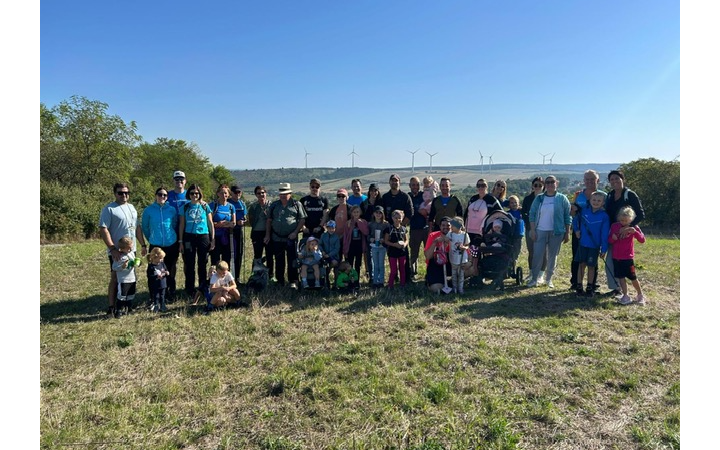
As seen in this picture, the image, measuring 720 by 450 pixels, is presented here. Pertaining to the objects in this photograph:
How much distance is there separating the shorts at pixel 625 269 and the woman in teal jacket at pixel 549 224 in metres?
1.06

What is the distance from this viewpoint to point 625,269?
690 cm

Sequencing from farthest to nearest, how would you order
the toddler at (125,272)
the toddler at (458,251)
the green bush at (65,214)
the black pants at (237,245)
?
the green bush at (65,214)
the black pants at (237,245)
the toddler at (458,251)
the toddler at (125,272)

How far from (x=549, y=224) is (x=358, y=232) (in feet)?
12.9

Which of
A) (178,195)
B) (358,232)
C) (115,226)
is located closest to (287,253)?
(358,232)

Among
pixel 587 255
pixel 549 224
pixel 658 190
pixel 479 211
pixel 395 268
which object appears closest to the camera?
Result: pixel 587 255

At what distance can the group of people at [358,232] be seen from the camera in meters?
6.77

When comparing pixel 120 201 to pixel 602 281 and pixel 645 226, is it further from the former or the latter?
pixel 645 226

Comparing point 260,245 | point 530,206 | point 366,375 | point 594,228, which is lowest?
point 366,375

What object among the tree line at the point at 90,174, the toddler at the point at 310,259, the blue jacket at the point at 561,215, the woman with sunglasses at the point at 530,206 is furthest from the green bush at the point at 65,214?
the blue jacket at the point at 561,215

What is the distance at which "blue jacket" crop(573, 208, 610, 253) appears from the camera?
23.4ft

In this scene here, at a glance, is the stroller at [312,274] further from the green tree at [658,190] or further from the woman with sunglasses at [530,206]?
the green tree at [658,190]

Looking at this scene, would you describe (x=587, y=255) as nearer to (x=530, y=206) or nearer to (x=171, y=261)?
(x=530, y=206)

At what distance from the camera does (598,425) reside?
345cm

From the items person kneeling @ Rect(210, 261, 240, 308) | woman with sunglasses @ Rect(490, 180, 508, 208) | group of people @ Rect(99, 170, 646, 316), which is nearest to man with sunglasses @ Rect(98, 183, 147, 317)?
group of people @ Rect(99, 170, 646, 316)
